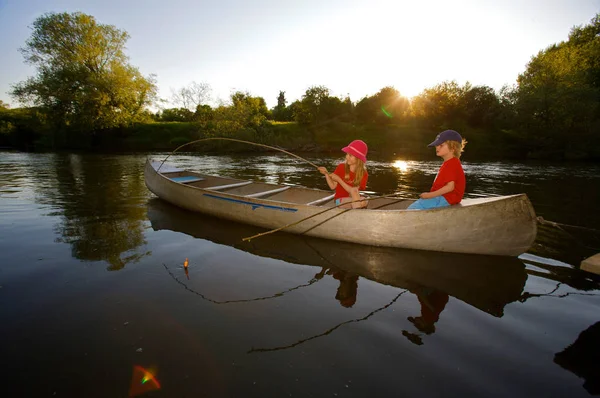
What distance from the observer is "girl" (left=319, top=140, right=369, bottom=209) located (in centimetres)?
569

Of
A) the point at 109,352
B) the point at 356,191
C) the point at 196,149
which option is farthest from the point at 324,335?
the point at 196,149

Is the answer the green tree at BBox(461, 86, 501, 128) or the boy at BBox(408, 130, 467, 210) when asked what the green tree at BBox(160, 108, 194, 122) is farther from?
the boy at BBox(408, 130, 467, 210)

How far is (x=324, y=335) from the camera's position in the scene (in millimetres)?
3383

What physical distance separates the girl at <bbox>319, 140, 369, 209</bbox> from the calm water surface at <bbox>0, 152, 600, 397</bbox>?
97cm

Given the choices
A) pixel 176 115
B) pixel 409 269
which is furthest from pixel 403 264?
pixel 176 115

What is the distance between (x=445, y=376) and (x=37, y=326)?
4.52m

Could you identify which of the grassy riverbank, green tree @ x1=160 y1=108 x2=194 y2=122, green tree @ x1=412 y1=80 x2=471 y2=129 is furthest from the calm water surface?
green tree @ x1=160 y1=108 x2=194 y2=122

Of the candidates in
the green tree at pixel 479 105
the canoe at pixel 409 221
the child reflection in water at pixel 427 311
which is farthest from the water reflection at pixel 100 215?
the green tree at pixel 479 105

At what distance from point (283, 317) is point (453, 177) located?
3749 millimetres

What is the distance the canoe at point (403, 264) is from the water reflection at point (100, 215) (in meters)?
1.01

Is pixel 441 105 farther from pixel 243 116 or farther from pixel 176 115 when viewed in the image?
pixel 176 115

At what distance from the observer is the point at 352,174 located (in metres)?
5.94

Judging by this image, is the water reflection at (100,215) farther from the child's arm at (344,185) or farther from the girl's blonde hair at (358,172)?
the girl's blonde hair at (358,172)

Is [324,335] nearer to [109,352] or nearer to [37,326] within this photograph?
[109,352]
